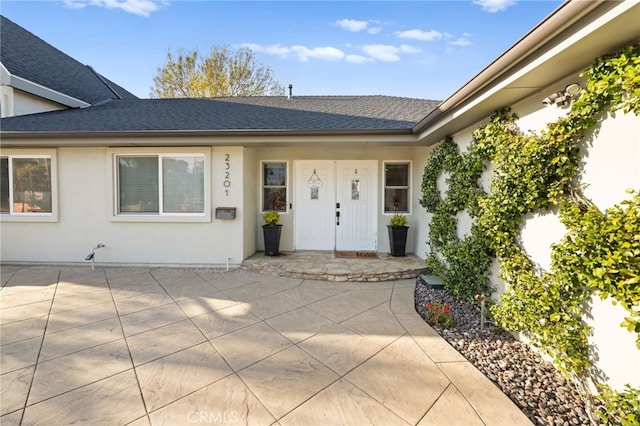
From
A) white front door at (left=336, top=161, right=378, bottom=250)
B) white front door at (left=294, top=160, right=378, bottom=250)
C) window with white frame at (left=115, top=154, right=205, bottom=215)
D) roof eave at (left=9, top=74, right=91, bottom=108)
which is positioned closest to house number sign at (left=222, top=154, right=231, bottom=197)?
window with white frame at (left=115, top=154, right=205, bottom=215)

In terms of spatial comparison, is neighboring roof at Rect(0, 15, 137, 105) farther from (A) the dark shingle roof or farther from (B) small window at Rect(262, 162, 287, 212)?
(B) small window at Rect(262, 162, 287, 212)

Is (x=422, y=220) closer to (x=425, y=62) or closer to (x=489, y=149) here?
(x=489, y=149)

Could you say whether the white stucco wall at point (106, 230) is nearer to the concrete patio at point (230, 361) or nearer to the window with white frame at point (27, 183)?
the window with white frame at point (27, 183)

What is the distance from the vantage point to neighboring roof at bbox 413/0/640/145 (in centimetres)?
176

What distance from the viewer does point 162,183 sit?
19.8 ft

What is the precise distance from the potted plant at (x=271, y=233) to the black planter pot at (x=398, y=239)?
8.79ft

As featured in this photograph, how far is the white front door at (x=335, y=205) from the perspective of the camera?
712 cm

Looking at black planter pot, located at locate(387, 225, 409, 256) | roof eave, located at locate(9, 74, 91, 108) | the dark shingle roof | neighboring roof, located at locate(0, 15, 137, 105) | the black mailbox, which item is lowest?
black planter pot, located at locate(387, 225, 409, 256)

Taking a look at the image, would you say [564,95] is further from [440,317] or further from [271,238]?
[271,238]

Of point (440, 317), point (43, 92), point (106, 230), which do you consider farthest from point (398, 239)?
point (43, 92)

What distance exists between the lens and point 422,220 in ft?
21.4

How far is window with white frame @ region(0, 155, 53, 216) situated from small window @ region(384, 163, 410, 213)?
25.0 ft

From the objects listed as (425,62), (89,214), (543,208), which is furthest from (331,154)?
(89,214)

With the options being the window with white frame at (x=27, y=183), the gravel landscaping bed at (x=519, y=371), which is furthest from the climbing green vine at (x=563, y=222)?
the window with white frame at (x=27, y=183)
